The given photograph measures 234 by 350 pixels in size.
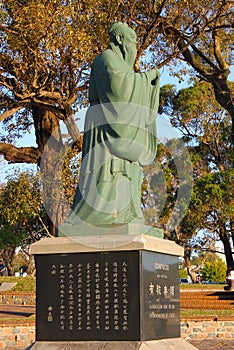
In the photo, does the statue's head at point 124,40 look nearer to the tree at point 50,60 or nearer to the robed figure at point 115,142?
the robed figure at point 115,142

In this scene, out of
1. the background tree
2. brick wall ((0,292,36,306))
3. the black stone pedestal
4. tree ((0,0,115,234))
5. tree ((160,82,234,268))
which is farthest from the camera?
the background tree

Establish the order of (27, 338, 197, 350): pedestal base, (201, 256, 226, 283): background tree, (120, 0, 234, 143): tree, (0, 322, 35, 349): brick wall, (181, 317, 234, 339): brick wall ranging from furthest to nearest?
(201, 256, 226, 283): background tree < (120, 0, 234, 143): tree < (181, 317, 234, 339): brick wall < (0, 322, 35, 349): brick wall < (27, 338, 197, 350): pedestal base

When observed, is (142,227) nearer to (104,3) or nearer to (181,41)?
(104,3)

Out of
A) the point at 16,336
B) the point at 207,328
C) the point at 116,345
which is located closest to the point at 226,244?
the point at 207,328

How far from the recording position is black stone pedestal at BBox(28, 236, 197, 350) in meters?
7.08

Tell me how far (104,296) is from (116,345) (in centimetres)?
53

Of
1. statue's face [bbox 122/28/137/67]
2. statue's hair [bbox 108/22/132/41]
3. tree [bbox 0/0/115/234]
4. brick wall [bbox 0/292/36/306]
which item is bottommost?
brick wall [bbox 0/292/36/306]

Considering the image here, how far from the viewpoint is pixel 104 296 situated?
7.20 meters

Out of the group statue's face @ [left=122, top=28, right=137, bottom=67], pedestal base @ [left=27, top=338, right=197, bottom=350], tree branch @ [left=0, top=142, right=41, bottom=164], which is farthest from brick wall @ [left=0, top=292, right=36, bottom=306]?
statue's face @ [left=122, top=28, right=137, bottom=67]

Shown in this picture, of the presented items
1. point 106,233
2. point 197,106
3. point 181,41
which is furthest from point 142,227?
point 197,106

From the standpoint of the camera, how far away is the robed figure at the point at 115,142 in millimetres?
7738

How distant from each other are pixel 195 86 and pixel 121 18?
12.1m

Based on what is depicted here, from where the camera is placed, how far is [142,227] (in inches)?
294

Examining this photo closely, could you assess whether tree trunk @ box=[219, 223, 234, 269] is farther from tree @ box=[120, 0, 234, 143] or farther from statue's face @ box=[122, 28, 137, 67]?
statue's face @ box=[122, 28, 137, 67]
